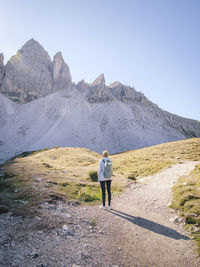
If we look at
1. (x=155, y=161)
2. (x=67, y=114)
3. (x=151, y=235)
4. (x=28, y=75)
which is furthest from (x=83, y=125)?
(x=151, y=235)

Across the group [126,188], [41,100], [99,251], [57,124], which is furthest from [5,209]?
[41,100]

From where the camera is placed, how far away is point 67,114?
113438mm

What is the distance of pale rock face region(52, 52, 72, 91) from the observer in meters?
147

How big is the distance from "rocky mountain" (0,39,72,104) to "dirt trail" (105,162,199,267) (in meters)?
140

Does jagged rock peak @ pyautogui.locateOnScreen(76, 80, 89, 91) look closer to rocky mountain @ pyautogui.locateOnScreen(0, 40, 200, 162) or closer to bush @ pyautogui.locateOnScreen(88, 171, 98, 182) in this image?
rocky mountain @ pyautogui.locateOnScreen(0, 40, 200, 162)

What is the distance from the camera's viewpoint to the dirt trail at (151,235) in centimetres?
498

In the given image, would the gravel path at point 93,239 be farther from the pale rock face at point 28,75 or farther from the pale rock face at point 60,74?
the pale rock face at point 60,74

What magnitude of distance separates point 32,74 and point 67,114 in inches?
2428

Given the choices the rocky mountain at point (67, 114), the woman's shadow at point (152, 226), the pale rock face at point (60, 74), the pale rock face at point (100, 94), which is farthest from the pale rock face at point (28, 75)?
the woman's shadow at point (152, 226)

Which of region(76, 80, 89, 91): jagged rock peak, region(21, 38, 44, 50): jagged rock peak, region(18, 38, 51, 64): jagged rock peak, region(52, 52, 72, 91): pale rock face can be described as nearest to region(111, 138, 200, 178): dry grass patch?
region(76, 80, 89, 91): jagged rock peak

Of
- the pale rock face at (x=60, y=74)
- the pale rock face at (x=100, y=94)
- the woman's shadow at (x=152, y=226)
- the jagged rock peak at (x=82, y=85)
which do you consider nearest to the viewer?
the woman's shadow at (x=152, y=226)

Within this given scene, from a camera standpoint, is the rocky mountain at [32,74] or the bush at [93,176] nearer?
the bush at [93,176]

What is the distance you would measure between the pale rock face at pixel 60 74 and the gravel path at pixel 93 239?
149100 mm

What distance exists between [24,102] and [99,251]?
142957mm
